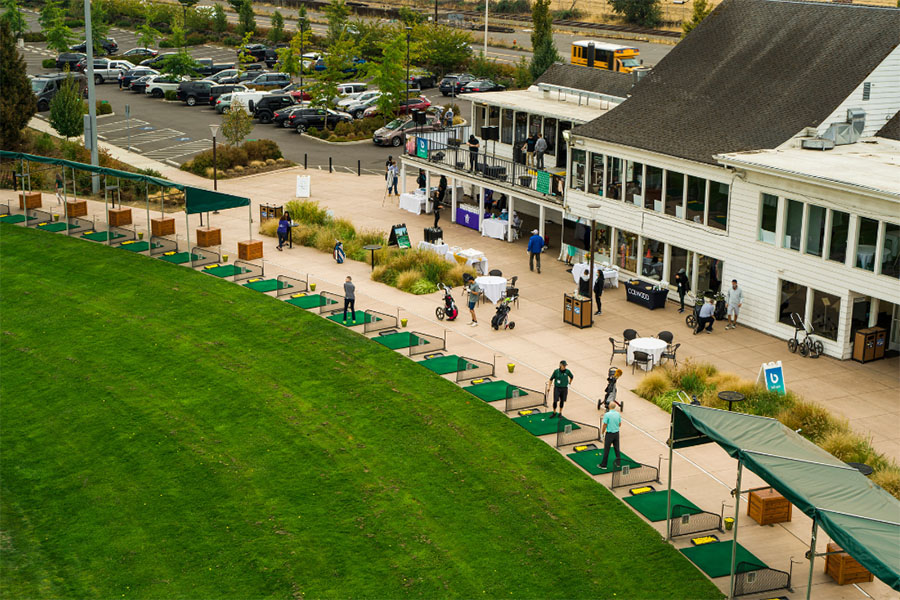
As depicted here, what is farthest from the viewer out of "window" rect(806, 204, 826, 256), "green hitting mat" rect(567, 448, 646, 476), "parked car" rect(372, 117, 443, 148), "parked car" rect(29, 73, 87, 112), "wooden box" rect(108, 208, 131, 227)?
"parked car" rect(29, 73, 87, 112)

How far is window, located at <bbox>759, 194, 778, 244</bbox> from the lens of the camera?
109 feet

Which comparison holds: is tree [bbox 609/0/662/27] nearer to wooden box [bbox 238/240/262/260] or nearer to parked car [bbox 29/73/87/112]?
parked car [bbox 29/73/87/112]

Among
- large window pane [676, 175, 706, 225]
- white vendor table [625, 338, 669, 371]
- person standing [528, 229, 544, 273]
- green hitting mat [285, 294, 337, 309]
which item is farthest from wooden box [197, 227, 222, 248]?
white vendor table [625, 338, 669, 371]

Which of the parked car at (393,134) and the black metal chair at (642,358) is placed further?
the parked car at (393,134)

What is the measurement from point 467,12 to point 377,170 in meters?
70.8

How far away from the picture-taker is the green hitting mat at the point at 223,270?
126 feet

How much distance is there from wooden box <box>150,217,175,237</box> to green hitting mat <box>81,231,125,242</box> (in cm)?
148

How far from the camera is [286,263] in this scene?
132 ft

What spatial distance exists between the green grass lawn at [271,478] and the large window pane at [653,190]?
1128 centimetres

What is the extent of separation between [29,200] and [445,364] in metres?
22.7

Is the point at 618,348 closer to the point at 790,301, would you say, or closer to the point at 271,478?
the point at 790,301

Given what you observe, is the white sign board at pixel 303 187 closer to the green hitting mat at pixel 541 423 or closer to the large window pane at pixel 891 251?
the green hitting mat at pixel 541 423

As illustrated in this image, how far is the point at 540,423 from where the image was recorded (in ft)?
88.6

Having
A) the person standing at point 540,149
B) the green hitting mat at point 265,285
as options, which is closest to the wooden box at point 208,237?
the green hitting mat at point 265,285
